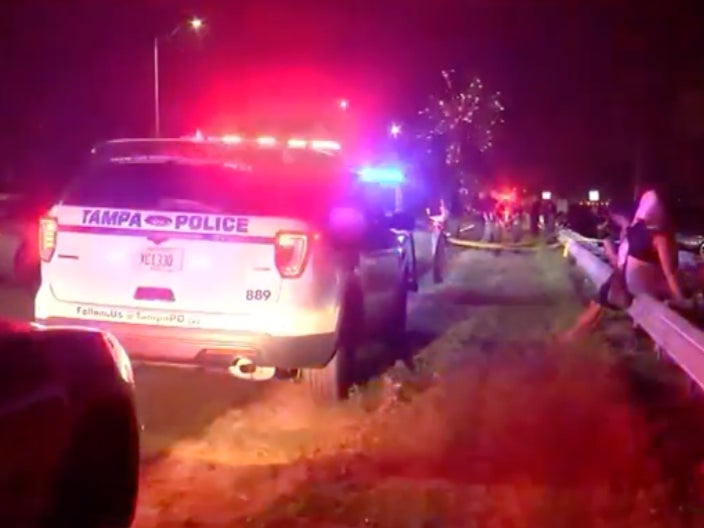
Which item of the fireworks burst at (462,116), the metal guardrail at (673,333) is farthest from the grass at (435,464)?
the fireworks burst at (462,116)

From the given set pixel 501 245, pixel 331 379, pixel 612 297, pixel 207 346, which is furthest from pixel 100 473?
pixel 501 245

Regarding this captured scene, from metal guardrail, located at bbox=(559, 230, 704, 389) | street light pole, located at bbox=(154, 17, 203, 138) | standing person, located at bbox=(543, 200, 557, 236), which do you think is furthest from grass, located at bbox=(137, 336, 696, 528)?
standing person, located at bbox=(543, 200, 557, 236)

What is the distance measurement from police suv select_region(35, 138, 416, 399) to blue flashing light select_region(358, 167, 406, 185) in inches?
86.6

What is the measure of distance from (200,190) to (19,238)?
12093 mm

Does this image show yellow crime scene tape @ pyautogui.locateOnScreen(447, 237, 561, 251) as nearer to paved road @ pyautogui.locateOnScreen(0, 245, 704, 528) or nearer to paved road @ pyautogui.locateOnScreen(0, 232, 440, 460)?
paved road @ pyautogui.locateOnScreen(0, 245, 704, 528)

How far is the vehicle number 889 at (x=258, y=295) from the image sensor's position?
8.09 metres

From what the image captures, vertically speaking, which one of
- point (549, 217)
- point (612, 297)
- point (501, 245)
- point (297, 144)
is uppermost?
point (297, 144)

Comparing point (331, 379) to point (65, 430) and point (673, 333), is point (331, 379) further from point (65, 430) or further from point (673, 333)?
point (65, 430)

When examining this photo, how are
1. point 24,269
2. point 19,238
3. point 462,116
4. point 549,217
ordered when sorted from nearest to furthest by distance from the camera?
point 24,269 < point 19,238 < point 549,217 < point 462,116

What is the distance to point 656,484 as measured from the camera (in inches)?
277

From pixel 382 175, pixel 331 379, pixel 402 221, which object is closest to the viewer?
pixel 331 379

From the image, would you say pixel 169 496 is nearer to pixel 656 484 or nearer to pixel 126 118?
pixel 656 484

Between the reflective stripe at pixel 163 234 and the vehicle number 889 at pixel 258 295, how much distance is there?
32cm

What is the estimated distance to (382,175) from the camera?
1212 cm
